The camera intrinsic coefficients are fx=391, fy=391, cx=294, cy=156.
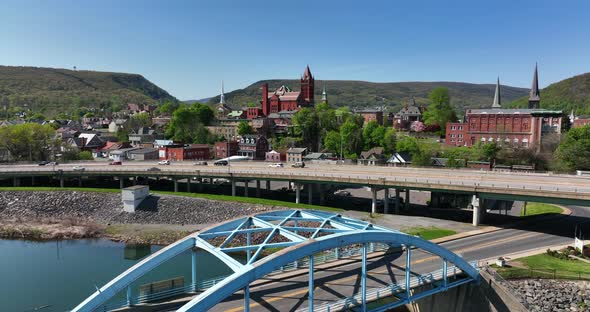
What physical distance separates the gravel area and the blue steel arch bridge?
27878 millimetres

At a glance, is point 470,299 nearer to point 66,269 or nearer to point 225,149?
point 66,269

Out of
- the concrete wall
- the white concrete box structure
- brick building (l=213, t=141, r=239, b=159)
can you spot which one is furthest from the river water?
brick building (l=213, t=141, r=239, b=159)

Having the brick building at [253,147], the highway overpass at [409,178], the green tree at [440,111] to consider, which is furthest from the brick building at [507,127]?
the brick building at [253,147]

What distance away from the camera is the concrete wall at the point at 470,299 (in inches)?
877

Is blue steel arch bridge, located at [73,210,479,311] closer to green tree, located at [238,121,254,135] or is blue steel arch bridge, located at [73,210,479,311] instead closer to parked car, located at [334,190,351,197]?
parked car, located at [334,190,351,197]

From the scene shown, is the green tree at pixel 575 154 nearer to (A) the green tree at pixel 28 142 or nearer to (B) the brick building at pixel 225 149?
(B) the brick building at pixel 225 149

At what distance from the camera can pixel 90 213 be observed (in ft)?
171

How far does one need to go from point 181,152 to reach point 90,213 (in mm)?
38313

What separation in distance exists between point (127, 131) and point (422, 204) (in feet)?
344

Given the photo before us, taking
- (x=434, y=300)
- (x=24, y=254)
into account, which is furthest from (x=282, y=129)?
(x=434, y=300)

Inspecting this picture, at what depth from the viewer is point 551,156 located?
74.2m

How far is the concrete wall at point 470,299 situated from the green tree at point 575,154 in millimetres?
52219

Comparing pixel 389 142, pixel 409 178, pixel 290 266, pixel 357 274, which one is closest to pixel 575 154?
pixel 409 178

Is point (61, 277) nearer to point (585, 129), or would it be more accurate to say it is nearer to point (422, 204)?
point (422, 204)
